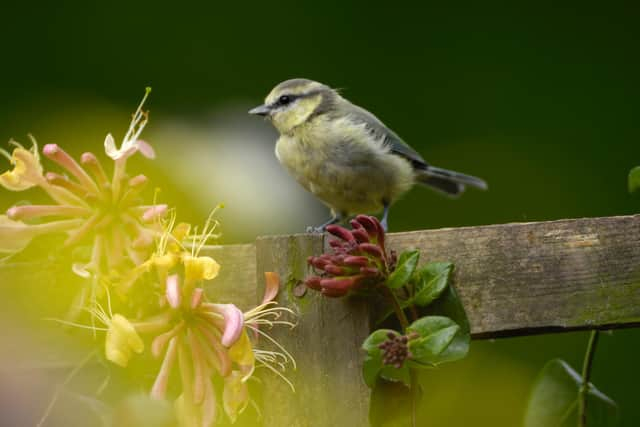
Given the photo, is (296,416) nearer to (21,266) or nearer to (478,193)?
(21,266)

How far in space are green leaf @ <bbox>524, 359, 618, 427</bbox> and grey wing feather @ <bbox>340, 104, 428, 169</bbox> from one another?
53.8 inches

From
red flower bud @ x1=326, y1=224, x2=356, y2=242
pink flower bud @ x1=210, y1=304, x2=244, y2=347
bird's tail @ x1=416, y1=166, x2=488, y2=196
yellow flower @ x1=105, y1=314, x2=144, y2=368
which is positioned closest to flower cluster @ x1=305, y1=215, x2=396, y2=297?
red flower bud @ x1=326, y1=224, x2=356, y2=242

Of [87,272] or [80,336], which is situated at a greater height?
[87,272]

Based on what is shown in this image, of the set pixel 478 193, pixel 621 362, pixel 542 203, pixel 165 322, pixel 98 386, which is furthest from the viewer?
pixel 478 193

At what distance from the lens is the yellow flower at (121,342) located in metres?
1.07

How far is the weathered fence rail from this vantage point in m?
1.13

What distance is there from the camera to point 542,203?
229 centimetres

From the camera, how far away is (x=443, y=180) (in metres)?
2.79

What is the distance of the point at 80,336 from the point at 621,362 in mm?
1358

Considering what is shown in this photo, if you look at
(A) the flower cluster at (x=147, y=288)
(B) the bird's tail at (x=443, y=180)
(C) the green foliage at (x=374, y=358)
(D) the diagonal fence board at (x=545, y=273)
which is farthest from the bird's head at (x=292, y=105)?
(C) the green foliage at (x=374, y=358)

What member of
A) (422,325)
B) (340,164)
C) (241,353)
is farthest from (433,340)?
(340,164)

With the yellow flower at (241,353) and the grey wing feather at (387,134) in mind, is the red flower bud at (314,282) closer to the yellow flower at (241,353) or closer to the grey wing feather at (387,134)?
the yellow flower at (241,353)

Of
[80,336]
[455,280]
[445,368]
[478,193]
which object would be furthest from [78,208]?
[478,193]

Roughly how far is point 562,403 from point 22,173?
878mm
